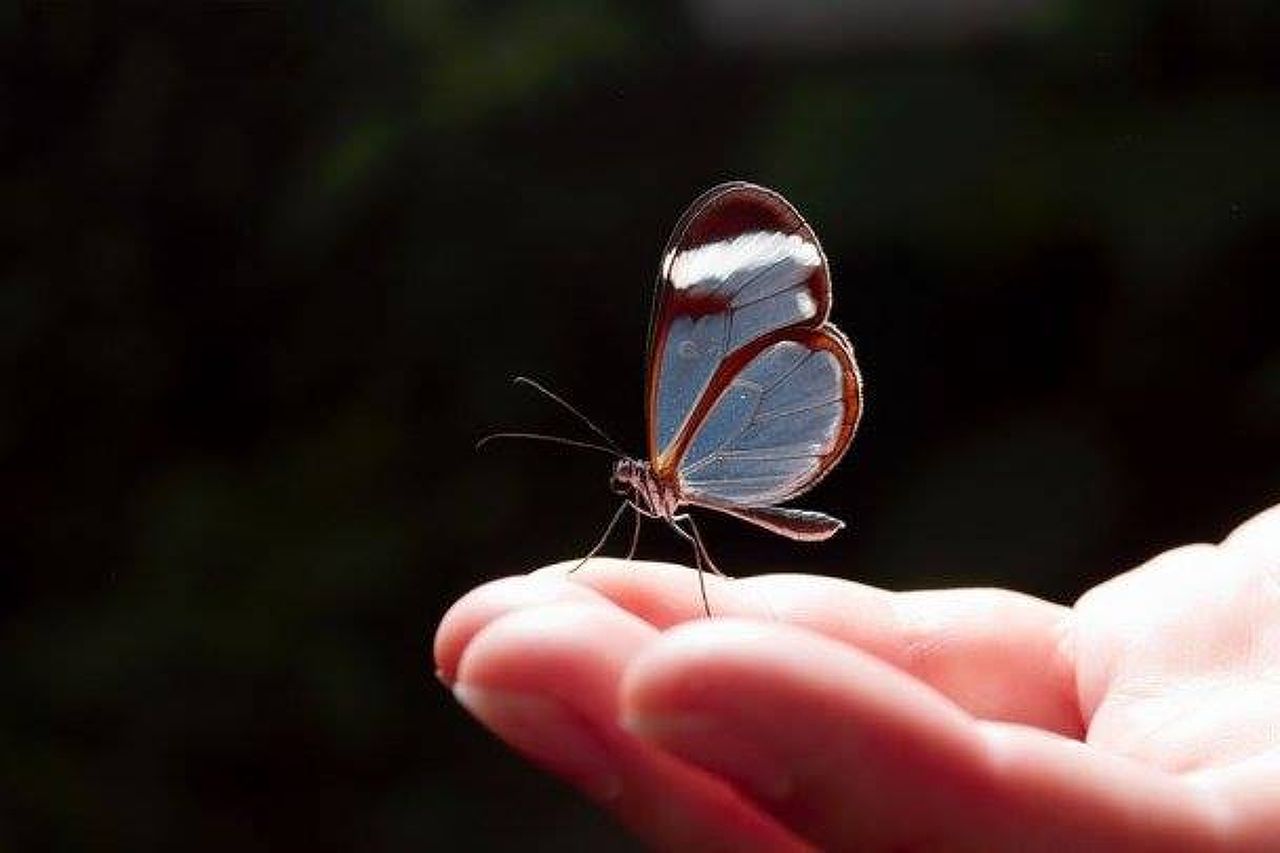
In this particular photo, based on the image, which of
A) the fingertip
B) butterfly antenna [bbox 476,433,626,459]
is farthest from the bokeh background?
the fingertip

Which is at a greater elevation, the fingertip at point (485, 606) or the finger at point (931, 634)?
the fingertip at point (485, 606)

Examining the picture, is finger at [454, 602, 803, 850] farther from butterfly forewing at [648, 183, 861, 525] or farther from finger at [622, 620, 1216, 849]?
butterfly forewing at [648, 183, 861, 525]

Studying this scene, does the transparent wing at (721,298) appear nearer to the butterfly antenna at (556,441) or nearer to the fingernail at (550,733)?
the butterfly antenna at (556,441)

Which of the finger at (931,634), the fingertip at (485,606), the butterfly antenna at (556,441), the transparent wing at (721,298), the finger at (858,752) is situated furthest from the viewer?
the butterfly antenna at (556,441)

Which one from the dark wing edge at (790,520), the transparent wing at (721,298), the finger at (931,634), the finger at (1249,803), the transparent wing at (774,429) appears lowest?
the finger at (931,634)

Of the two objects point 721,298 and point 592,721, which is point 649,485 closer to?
point 721,298

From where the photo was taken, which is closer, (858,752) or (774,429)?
(858,752)

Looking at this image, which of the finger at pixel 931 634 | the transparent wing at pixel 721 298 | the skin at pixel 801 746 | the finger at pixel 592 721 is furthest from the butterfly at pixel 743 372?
the finger at pixel 592 721

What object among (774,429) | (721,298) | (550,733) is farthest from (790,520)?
(550,733)

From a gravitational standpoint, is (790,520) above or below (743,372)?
below
